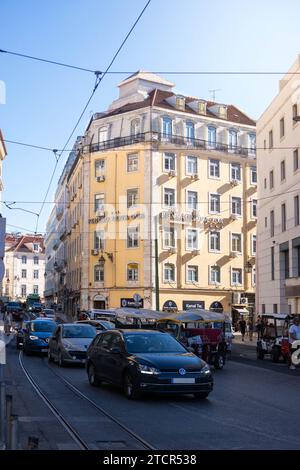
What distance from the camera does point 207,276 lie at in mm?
60969

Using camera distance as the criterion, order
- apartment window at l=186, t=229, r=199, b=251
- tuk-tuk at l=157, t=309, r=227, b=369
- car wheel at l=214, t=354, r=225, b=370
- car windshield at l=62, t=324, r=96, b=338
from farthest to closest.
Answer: apartment window at l=186, t=229, r=199, b=251, car windshield at l=62, t=324, r=96, b=338, tuk-tuk at l=157, t=309, r=227, b=369, car wheel at l=214, t=354, r=225, b=370

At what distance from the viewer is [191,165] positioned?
61250mm

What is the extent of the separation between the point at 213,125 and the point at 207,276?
14216 millimetres

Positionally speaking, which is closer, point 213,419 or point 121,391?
point 213,419

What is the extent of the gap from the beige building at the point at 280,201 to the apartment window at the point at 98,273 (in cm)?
1586

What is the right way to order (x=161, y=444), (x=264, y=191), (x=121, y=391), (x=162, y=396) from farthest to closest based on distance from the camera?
(x=264, y=191)
(x=121, y=391)
(x=162, y=396)
(x=161, y=444)

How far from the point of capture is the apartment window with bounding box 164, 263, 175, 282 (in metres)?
58.8

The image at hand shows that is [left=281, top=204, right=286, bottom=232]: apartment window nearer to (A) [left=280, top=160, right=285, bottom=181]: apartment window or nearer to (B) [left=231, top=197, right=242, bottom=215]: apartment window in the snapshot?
(A) [left=280, top=160, right=285, bottom=181]: apartment window

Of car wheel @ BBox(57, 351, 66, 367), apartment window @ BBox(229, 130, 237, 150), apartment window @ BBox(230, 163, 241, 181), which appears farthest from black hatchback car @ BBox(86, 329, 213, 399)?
apartment window @ BBox(229, 130, 237, 150)

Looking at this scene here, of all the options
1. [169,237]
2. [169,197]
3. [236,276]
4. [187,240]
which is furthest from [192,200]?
[236,276]

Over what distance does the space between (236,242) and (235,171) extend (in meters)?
6.78

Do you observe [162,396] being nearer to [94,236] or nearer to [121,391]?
[121,391]

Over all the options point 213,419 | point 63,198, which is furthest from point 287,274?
point 63,198

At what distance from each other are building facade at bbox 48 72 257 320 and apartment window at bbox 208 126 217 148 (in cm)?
9
